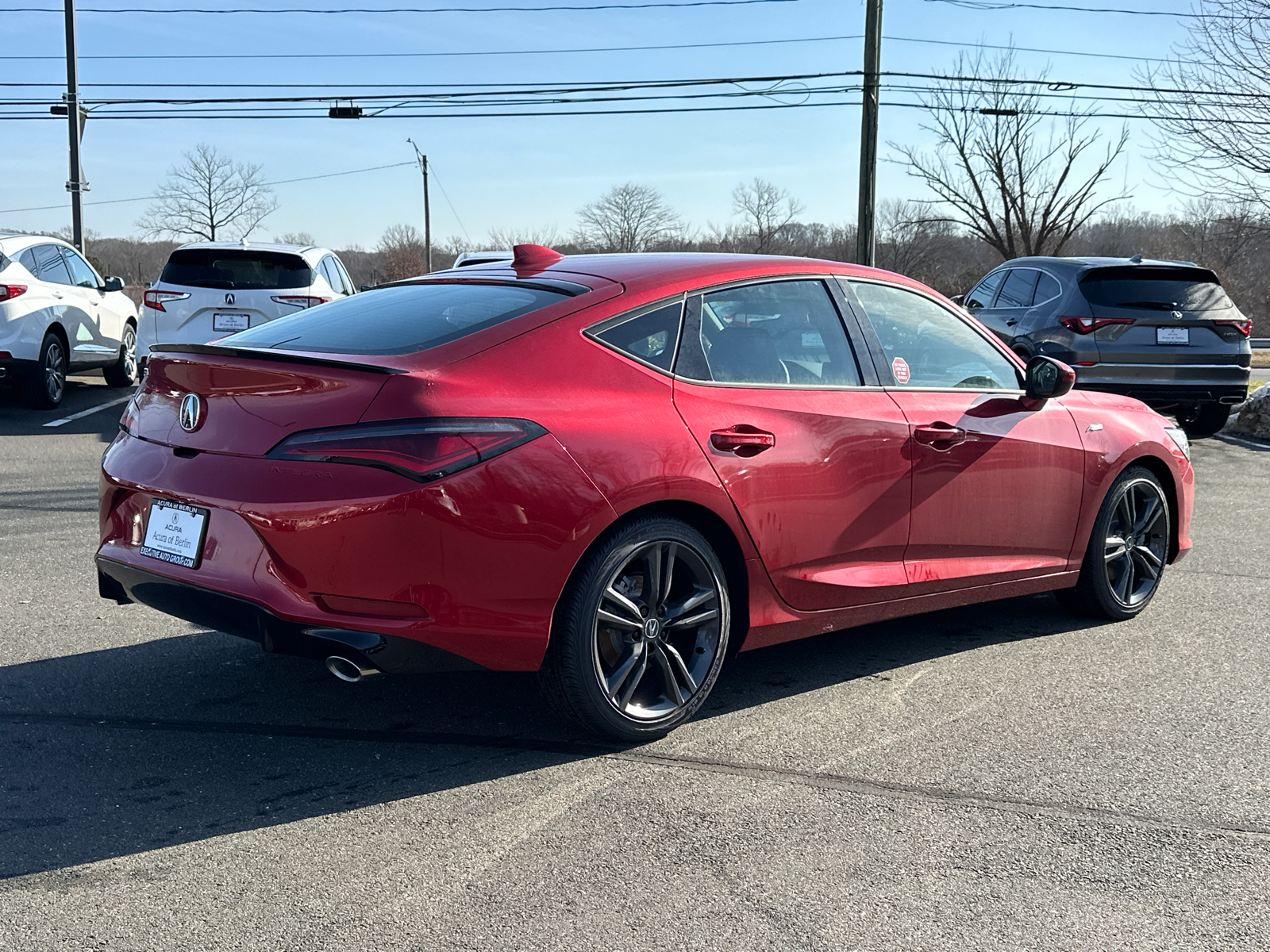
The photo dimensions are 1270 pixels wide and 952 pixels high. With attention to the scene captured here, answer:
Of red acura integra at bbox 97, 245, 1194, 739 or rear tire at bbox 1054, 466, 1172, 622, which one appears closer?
red acura integra at bbox 97, 245, 1194, 739

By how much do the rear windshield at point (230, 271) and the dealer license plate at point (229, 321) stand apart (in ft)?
0.96

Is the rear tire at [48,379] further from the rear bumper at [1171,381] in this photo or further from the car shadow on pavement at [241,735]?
the rear bumper at [1171,381]

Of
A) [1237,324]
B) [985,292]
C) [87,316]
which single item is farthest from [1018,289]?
[87,316]

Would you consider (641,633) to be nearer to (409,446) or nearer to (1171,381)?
(409,446)

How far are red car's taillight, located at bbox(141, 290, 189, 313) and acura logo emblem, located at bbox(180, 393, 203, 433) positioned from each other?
30.3 ft

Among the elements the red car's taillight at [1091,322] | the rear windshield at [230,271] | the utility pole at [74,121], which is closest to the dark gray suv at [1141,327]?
the red car's taillight at [1091,322]

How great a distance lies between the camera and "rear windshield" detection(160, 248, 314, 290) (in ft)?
40.4

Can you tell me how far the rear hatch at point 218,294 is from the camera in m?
12.2

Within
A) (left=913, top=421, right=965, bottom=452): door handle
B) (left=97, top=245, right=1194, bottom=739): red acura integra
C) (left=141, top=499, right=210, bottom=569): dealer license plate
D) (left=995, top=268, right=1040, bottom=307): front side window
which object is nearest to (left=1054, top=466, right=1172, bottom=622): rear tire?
(left=97, top=245, right=1194, bottom=739): red acura integra

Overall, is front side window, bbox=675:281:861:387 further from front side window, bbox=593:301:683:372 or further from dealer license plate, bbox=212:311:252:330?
dealer license plate, bbox=212:311:252:330

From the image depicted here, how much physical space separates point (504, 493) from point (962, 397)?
2225 mm

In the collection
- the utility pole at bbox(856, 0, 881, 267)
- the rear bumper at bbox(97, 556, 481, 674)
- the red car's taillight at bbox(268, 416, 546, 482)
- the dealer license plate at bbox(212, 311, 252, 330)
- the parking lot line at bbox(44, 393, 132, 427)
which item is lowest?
the parking lot line at bbox(44, 393, 132, 427)

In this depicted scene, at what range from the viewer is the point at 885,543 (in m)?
4.48

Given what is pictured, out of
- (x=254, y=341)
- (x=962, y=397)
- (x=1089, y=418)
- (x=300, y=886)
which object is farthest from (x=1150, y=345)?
(x=300, y=886)
